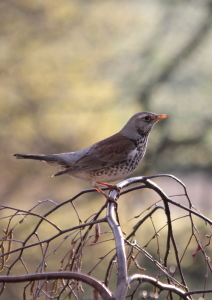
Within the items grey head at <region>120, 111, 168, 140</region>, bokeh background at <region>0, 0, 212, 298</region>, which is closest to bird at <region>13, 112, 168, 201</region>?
grey head at <region>120, 111, 168, 140</region>

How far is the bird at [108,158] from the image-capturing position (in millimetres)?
3963

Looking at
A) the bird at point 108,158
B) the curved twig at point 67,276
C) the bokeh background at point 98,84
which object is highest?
the bokeh background at point 98,84

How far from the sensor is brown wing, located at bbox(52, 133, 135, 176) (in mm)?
3975

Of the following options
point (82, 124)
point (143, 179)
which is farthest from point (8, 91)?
point (143, 179)

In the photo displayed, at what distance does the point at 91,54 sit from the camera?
1045 cm

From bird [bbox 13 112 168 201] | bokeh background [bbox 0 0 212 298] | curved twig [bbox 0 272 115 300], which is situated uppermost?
bokeh background [bbox 0 0 212 298]

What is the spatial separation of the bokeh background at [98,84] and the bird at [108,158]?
4.75 meters

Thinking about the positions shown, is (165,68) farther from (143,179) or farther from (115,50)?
(143,179)

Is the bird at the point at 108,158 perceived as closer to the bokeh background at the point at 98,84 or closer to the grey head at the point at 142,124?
the grey head at the point at 142,124

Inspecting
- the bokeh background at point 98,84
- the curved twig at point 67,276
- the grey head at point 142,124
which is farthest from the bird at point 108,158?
the bokeh background at point 98,84

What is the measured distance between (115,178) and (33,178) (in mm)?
5849

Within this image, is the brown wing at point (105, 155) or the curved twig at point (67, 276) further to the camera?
the brown wing at point (105, 155)

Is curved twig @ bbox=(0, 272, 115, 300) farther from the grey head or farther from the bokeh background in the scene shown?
the bokeh background

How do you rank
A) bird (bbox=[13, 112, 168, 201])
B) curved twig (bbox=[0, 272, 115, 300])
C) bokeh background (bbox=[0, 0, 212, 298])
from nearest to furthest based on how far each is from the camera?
curved twig (bbox=[0, 272, 115, 300]), bird (bbox=[13, 112, 168, 201]), bokeh background (bbox=[0, 0, 212, 298])
